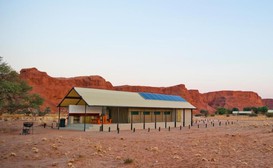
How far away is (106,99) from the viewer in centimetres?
3556

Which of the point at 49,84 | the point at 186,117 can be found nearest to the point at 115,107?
the point at 186,117

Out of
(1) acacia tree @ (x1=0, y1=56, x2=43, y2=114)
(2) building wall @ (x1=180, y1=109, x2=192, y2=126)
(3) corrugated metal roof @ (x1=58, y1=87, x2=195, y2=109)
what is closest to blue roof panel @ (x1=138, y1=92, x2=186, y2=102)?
(3) corrugated metal roof @ (x1=58, y1=87, x2=195, y2=109)

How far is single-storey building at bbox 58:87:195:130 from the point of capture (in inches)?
1347

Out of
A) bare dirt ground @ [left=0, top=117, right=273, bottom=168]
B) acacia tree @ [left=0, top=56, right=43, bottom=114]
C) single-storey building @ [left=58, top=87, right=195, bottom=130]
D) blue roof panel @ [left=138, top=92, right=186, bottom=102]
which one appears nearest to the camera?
bare dirt ground @ [left=0, top=117, right=273, bottom=168]

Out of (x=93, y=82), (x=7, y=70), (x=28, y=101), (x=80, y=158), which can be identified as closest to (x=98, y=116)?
(x=28, y=101)

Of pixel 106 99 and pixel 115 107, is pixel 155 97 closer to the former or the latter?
pixel 115 107

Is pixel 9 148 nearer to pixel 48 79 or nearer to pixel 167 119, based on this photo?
pixel 167 119

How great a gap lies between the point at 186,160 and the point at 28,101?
21884 mm

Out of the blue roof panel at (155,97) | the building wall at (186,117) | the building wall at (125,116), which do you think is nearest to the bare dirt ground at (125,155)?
the building wall at (125,116)

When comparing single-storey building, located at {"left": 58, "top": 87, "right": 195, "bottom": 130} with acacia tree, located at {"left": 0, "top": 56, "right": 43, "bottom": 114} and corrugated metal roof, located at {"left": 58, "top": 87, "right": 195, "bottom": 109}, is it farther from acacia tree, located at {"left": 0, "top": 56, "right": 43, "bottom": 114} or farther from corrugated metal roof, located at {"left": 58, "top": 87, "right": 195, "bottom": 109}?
acacia tree, located at {"left": 0, "top": 56, "right": 43, "bottom": 114}

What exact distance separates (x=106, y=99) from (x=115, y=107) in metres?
3.22

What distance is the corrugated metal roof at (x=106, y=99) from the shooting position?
33.2 m

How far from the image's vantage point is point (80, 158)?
15.8m

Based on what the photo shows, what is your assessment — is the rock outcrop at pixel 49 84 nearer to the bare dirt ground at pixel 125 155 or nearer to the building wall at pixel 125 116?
the building wall at pixel 125 116
